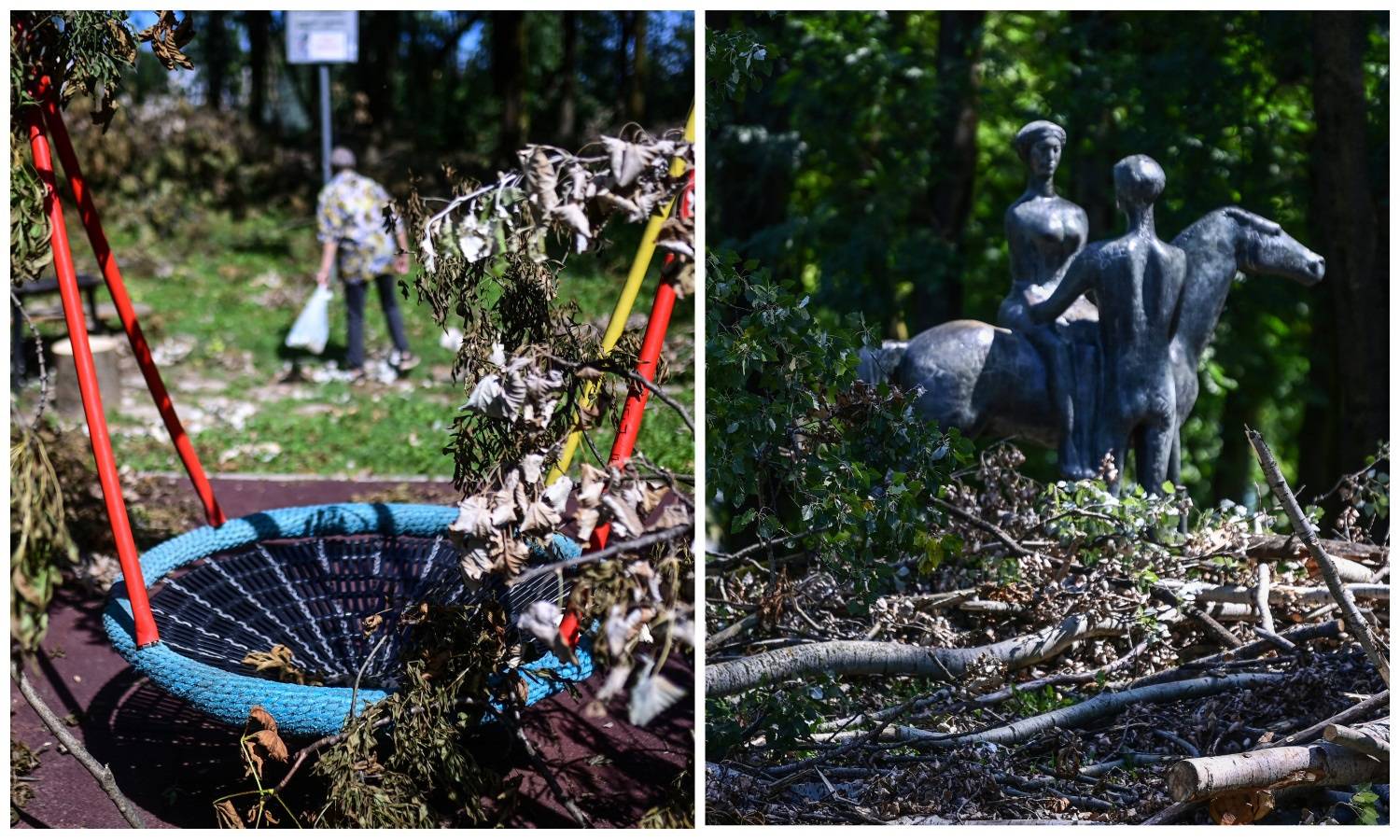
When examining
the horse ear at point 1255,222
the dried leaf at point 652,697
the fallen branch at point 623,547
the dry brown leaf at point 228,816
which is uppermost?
the horse ear at point 1255,222

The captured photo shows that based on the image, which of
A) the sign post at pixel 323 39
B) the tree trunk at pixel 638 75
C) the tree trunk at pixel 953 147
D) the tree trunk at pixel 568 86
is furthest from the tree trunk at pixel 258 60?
the tree trunk at pixel 953 147

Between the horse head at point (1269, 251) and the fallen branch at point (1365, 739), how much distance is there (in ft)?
5.95

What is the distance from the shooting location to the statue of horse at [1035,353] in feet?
14.2

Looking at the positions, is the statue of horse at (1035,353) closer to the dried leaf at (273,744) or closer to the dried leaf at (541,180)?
the dried leaf at (541,180)

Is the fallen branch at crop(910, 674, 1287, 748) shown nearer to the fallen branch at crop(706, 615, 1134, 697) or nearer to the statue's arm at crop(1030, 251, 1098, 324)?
the fallen branch at crop(706, 615, 1134, 697)

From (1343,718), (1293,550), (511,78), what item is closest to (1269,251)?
(1293,550)

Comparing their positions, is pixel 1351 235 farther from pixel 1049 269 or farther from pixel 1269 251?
pixel 1049 269

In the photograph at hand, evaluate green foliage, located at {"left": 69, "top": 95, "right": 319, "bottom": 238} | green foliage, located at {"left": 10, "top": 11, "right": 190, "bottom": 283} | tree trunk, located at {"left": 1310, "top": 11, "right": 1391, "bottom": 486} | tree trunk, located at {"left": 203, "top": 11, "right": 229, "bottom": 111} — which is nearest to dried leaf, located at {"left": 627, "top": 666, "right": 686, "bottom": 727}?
green foliage, located at {"left": 10, "top": 11, "right": 190, "bottom": 283}

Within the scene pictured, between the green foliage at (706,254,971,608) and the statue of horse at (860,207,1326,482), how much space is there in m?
0.73

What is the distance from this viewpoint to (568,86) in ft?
43.9

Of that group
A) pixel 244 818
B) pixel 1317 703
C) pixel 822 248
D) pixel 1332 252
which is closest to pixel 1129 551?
pixel 1317 703

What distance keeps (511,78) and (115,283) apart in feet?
33.0

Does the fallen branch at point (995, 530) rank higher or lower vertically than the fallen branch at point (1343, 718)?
higher

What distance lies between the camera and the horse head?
14.1 ft
